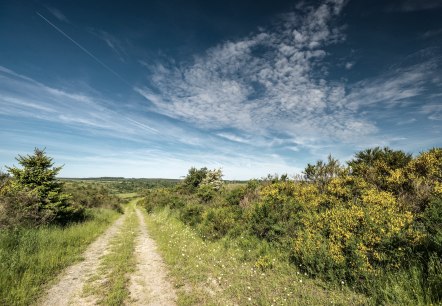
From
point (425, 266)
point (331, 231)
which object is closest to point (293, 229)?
point (331, 231)

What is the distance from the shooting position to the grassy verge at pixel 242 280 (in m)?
5.21

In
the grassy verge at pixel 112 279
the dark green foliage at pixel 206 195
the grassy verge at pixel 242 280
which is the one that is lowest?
the grassy verge at pixel 112 279

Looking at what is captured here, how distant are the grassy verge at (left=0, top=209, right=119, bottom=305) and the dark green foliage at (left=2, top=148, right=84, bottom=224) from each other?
2519mm

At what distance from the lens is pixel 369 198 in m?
7.17

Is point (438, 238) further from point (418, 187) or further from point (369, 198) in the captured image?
point (418, 187)

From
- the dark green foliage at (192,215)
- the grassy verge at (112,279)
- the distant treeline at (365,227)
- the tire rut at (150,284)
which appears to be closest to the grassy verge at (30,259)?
the grassy verge at (112,279)

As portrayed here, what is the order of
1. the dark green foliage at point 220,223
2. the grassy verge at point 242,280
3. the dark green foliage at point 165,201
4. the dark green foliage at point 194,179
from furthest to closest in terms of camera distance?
the dark green foliage at point 194,179
the dark green foliage at point 165,201
the dark green foliage at point 220,223
the grassy verge at point 242,280

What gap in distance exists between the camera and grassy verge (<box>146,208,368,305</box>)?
17.1 feet

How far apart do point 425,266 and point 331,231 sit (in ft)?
6.59

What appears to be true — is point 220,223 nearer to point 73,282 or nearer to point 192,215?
point 192,215

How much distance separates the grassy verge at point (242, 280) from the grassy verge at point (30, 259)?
11.5ft

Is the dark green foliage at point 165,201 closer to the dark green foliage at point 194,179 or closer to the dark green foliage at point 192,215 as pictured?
the dark green foliage at point 194,179

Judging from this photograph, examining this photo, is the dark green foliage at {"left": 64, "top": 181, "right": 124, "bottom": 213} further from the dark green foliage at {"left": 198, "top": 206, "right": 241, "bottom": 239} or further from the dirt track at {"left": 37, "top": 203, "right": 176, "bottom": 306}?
the dirt track at {"left": 37, "top": 203, "right": 176, "bottom": 306}

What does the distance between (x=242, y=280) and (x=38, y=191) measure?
1374 centimetres
